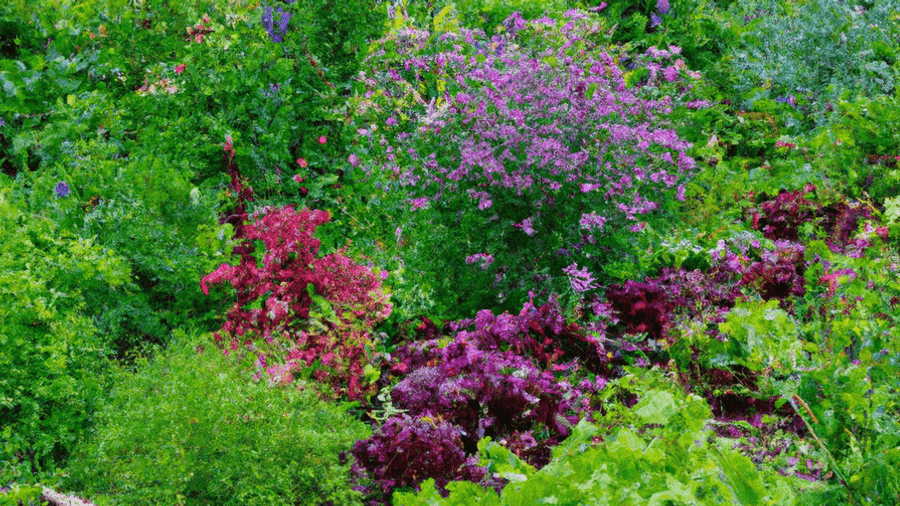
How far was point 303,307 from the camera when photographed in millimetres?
3883

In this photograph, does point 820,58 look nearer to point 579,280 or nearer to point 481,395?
point 579,280

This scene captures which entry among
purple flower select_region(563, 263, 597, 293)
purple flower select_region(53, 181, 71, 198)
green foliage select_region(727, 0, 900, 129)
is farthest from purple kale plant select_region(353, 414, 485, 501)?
green foliage select_region(727, 0, 900, 129)

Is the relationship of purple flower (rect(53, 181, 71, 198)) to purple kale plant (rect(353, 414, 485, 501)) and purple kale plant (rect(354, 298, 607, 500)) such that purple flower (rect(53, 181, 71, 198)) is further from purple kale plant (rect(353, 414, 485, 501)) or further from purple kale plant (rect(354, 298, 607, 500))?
purple kale plant (rect(353, 414, 485, 501))

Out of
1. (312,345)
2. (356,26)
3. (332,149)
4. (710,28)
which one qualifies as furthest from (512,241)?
(710,28)

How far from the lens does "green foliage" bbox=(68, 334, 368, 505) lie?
8.48ft

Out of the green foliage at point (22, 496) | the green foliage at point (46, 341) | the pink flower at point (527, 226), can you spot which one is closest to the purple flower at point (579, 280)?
the pink flower at point (527, 226)

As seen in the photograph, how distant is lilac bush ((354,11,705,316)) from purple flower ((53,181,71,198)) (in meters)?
1.77

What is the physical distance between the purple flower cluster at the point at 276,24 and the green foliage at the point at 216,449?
136 inches

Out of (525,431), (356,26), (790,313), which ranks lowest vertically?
(525,431)

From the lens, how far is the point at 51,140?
4.76m

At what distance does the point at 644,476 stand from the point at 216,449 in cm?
150

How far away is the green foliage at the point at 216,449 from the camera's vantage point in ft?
8.48

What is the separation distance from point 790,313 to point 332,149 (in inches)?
126

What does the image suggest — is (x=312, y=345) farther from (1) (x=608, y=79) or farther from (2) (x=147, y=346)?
(1) (x=608, y=79)
